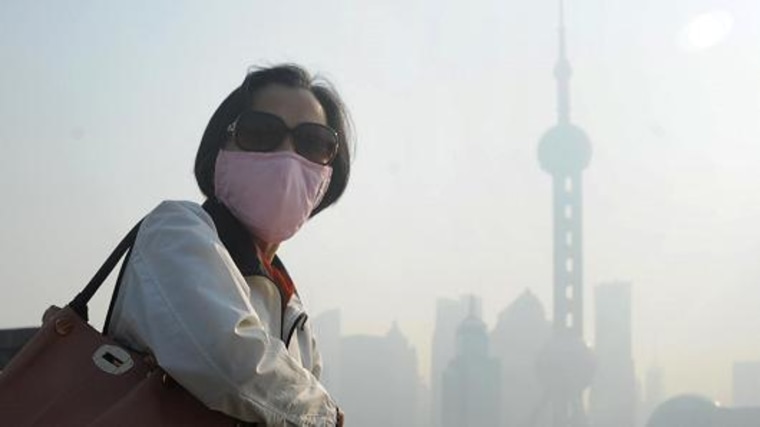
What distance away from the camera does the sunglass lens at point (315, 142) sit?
6.11ft

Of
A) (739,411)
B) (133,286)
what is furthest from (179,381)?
(739,411)

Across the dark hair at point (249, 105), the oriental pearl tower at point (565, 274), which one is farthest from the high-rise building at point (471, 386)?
the dark hair at point (249, 105)

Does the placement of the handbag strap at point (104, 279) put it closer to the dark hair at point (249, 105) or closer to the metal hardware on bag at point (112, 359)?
the metal hardware on bag at point (112, 359)

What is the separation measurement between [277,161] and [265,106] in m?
0.12

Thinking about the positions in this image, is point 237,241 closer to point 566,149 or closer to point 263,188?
point 263,188

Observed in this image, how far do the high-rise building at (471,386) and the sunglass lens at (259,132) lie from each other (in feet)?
312

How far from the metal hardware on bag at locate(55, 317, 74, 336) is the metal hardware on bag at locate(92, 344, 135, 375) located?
67 mm

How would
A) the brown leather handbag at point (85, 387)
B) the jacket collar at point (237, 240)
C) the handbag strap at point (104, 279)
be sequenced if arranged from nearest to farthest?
1. the brown leather handbag at point (85, 387)
2. the handbag strap at point (104, 279)
3. the jacket collar at point (237, 240)

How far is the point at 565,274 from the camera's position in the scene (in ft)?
259

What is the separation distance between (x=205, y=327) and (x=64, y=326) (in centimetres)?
25

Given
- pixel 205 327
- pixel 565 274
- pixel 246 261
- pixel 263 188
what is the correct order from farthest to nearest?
1. pixel 565 274
2. pixel 263 188
3. pixel 246 261
4. pixel 205 327

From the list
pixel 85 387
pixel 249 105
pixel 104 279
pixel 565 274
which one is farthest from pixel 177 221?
pixel 565 274

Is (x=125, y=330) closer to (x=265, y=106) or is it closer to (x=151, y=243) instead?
(x=151, y=243)

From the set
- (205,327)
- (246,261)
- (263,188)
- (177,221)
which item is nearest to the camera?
(205,327)
